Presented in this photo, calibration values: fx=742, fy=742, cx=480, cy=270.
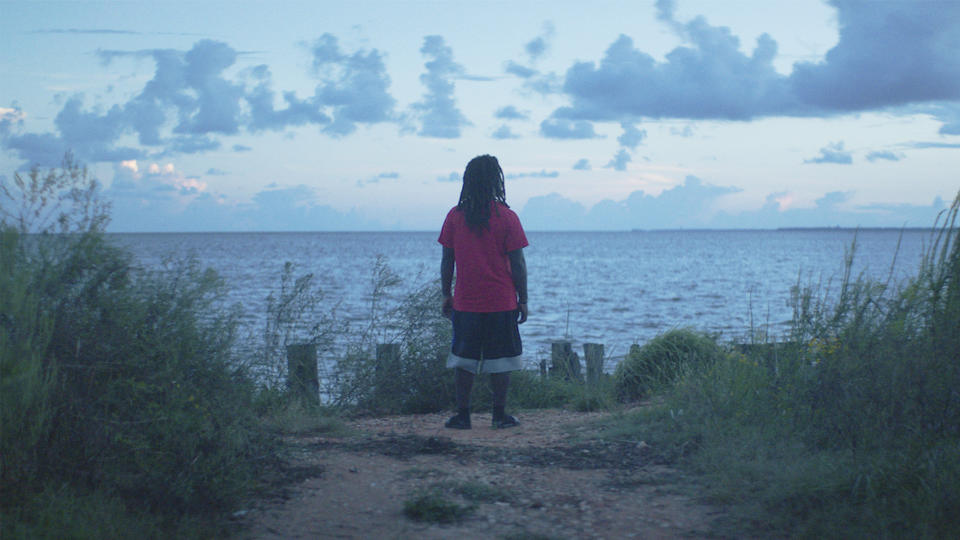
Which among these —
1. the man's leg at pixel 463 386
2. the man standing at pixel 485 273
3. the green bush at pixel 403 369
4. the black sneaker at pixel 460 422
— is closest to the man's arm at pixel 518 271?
the man standing at pixel 485 273

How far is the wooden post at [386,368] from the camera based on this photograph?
7.82 m

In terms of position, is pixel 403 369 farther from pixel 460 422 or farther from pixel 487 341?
pixel 487 341

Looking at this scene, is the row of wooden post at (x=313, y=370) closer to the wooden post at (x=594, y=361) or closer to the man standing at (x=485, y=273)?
the wooden post at (x=594, y=361)

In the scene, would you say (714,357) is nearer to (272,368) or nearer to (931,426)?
(931,426)

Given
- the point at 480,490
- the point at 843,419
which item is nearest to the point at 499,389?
the point at 480,490

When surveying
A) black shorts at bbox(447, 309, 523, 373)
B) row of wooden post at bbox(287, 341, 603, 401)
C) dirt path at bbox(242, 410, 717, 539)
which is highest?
black shorts at bbox(447, 309, 523, 373)

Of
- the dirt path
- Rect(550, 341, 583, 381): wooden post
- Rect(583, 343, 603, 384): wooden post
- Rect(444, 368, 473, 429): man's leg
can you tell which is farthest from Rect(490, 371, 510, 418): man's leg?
Rect(550, 341, 583, 381): wooden post

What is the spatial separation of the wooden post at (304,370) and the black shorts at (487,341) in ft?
6.25

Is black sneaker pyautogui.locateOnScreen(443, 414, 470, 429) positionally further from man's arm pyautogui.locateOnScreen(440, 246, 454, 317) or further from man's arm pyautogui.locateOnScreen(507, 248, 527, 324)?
man's arm pyautogui.locateOnScreen(507, 248, 527, 324)

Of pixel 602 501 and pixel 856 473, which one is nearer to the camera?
pixel 856 473

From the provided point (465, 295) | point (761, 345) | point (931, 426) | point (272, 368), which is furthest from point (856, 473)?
point (272, 368)

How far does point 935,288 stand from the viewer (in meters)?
5.25

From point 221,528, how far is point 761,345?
16.0 feet

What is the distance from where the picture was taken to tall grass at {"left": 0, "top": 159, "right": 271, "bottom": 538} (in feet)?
11.5
